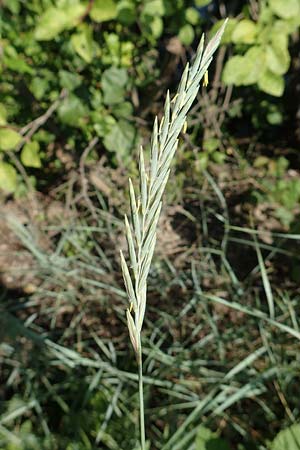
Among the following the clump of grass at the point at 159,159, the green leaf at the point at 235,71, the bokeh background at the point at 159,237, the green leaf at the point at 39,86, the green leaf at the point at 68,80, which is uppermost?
the clump of grass at the point at 159,159

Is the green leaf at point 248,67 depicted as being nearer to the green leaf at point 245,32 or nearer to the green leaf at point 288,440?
the green leaf at point 245,32

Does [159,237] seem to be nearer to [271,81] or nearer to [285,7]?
[271,81]

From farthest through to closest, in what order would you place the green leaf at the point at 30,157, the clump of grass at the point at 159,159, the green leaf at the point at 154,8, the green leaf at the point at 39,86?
the green leaf at the point at 39,86 < the green leaf at the point at 30,157 < the green leaf at the point at 154,8 < the clump of grass at the point at 159,159

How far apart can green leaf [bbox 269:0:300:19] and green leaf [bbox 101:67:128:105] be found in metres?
0.75

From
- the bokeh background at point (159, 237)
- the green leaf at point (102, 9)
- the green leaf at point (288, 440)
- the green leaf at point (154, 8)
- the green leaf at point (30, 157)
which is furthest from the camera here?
the green leaf at point (30, 157)

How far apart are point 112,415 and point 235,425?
1.23 ft

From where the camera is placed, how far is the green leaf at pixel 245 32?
5.84 feet

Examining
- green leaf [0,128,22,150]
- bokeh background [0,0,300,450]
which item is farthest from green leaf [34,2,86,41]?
green leaf [0,128,22,150]

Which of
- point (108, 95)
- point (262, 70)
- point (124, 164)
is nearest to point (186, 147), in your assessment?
point (124, 164)

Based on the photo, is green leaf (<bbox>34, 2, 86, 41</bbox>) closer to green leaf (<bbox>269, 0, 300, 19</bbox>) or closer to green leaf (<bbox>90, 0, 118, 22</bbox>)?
green leaf (<bbox>90, 0, 118, 22</bbox>)

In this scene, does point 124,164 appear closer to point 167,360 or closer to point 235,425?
point 167,360

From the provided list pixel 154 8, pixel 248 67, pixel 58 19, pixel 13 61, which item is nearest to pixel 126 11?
pixel 154 8

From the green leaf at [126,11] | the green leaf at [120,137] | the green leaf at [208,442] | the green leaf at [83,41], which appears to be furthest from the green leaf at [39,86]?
the green leaf at [208,442]

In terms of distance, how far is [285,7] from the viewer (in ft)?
5.40
